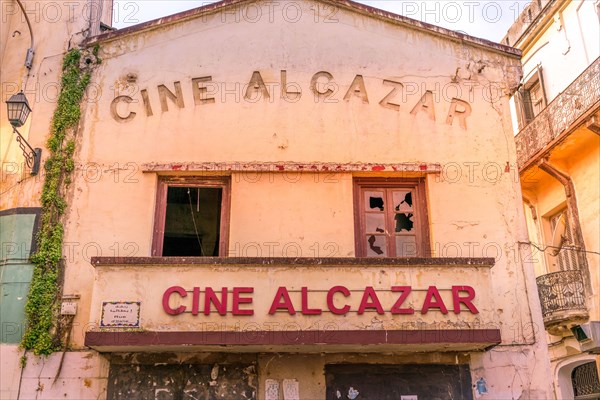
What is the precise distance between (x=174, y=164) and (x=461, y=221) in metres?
4.59

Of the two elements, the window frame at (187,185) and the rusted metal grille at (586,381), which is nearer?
the window frame at (187,185)

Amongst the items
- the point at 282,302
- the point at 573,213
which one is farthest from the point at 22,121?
the point at 573,213

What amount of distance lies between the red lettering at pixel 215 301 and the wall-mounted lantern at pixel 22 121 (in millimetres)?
3701

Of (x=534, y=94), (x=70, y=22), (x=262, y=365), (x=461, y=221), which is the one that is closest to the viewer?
(x=262, y=365)

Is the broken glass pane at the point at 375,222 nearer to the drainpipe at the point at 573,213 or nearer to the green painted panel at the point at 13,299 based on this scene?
the green painted panel at the point at 13,299

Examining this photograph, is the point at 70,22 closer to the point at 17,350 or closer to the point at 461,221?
the point at 17,350

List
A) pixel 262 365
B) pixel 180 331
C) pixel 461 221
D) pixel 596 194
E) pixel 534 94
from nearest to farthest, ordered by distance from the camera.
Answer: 1. pixel 180 331
2. pixel 262 365
3. pixel 461 221
4. pixel 596 194
5. pixel 534 94

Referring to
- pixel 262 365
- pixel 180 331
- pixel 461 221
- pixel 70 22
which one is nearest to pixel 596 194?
pixel 461 221

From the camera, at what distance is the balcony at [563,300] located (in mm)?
14750

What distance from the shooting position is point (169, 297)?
8367mm

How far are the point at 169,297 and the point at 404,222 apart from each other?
389 centimetres

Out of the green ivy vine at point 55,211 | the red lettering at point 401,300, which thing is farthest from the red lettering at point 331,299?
the green ivy vine at point 55,211

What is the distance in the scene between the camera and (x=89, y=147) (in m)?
10.1

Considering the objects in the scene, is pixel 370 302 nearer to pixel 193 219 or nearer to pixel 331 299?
pixel 331 299
